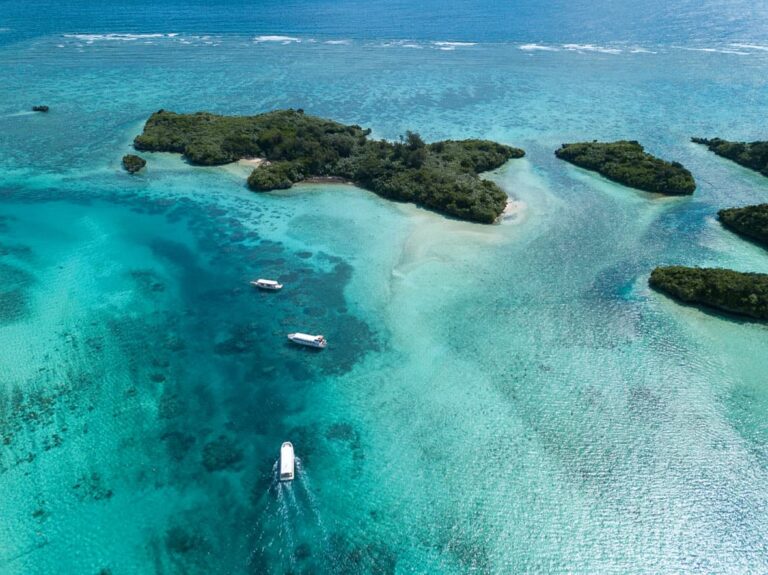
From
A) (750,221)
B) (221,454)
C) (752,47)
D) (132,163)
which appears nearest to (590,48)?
(752,47)

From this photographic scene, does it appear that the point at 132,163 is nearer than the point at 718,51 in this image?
Yes

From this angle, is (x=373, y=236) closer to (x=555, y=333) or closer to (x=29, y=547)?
(x=555, y=333)

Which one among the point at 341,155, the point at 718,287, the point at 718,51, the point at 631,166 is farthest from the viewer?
the point at 718,51

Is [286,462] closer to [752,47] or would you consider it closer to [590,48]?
[590,48]

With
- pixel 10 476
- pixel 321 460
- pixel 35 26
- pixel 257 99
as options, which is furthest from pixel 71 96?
pixel 321 460

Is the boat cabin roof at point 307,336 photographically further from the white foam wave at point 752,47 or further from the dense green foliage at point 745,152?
the white foam wave at point 752,47

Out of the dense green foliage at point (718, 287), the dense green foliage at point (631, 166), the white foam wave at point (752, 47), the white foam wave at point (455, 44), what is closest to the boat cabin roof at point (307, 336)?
the dense green foliage at point (718, 287)

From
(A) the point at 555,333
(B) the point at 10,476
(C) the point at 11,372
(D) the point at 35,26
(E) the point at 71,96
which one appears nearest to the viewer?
(B) the point at 10,476
